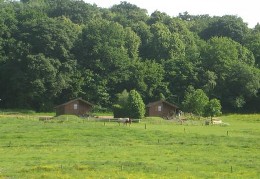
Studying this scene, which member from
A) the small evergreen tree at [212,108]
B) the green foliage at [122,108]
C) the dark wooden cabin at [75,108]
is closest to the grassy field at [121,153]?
the small evergreen tree at [212,108]

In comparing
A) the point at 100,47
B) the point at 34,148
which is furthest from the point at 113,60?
the point at 34,148

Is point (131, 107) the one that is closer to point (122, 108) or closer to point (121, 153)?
point (122, 108)

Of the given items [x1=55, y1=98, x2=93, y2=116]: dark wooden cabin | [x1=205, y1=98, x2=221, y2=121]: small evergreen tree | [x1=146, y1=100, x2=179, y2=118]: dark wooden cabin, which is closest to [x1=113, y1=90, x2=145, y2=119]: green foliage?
[x1=146, y1=100, x2=179, y2=118]: dark wooden cabin

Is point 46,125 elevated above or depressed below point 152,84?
below

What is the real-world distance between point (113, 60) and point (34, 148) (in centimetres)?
6351

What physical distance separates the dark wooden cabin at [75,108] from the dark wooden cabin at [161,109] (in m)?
11.0

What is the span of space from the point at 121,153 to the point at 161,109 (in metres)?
47.8

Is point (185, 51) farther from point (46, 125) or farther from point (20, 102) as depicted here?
point (46, 125)

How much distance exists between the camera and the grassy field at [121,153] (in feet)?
113

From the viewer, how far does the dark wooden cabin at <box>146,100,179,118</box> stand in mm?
89812

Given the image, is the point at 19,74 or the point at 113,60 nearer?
the point at 19,74

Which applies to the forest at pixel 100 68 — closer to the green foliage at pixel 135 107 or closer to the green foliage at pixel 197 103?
the green foliage at pixel 197 103

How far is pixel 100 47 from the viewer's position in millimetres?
108312

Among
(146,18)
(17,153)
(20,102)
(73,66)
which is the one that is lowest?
(17,153)
